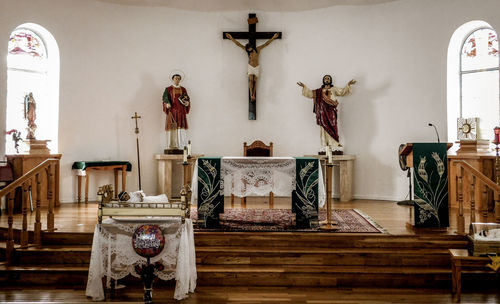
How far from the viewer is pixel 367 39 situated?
8867mm

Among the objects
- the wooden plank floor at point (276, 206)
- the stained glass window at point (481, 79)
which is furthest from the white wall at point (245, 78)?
the wooden plank floor at point (276, 206)

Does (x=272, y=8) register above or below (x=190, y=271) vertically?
above

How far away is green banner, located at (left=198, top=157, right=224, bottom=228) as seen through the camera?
18.6 ft

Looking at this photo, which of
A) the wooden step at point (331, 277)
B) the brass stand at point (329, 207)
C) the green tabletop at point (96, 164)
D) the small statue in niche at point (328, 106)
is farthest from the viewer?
the small statue in niche at point (328, 106)

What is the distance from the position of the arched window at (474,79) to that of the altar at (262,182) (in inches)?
145

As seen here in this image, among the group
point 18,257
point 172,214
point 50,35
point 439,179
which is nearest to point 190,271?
point 172,214

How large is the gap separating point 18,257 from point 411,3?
26.1 ft

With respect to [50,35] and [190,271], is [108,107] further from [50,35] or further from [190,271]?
[190,271]

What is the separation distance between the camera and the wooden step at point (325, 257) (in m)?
4.88

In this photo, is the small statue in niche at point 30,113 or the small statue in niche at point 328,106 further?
the small statue in niche at point 328,106

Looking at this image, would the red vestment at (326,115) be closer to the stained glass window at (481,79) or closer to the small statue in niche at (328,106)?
the small statue in niche at (328,106)

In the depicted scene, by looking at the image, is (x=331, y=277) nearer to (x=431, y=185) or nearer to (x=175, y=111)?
(x=431, y=185)

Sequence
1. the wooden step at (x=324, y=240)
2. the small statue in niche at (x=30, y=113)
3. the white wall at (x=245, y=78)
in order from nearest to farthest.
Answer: the wooden step at (x=324, y=240) → the small statue in niche at (x=30, y=113) → the white wall at (x=245, y=78)

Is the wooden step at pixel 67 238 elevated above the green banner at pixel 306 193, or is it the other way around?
the green banner at pixel 306 193
